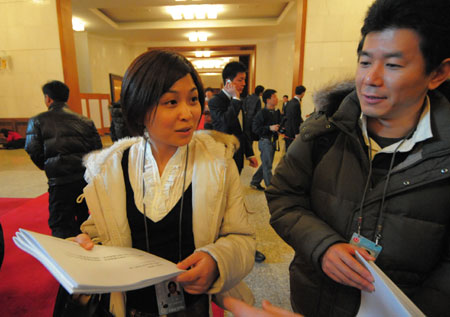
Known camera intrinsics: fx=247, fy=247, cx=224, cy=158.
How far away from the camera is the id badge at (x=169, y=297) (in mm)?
819

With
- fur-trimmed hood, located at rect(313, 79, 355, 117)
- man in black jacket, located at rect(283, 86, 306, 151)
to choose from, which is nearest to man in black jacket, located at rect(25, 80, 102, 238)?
fur-trimmed hood, located at rect(313, 79, 355, 117)

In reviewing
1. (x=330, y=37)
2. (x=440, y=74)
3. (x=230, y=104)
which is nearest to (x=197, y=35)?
(x=330, y=37)

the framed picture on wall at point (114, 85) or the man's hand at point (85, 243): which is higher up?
the framed picture on wall at point (114, 85)

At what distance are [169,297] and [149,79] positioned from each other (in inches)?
28.2

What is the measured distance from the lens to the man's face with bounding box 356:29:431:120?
2.23ft

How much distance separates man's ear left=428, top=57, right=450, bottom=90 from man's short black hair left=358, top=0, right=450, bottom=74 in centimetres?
2

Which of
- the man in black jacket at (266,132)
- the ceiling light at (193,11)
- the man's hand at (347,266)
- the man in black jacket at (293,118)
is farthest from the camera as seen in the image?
the ceiling light at (193,11)

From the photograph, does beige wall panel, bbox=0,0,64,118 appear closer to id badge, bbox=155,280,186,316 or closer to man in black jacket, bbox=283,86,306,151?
man in black jacket, bbox=283,86,306,151

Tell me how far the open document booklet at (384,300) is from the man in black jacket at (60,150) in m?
2.31

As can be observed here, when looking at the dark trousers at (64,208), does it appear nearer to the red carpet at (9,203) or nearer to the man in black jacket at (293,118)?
the red carpet at (9,203)

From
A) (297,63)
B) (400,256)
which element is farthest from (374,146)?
(297,63)

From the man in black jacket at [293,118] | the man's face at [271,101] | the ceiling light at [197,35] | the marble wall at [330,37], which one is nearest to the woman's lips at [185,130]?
the man's face at [271,101]

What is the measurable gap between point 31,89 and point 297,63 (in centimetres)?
619

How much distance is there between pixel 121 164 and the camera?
2.94 ft
